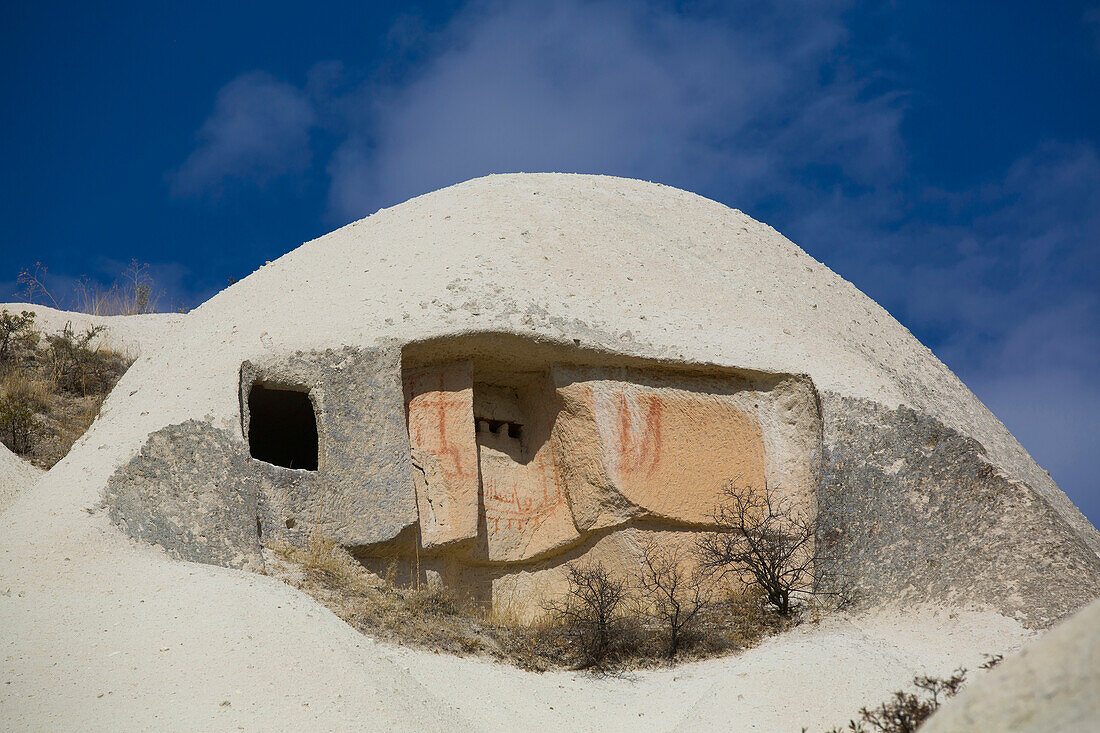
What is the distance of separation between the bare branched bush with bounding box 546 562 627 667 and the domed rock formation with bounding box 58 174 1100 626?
1.51ft

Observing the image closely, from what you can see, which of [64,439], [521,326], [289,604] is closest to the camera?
[289,604]

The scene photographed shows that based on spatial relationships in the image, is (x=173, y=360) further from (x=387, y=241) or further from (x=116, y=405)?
(x=387, y=241)

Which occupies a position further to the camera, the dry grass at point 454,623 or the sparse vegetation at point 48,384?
the sparse vegetation at point 48,384

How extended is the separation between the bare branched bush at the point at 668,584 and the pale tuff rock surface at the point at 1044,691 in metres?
4.87

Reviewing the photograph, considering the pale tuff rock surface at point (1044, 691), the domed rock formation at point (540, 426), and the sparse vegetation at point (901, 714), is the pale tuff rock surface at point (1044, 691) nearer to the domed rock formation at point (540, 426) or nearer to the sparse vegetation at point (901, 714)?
the sparse vegetation at point (901, 714)

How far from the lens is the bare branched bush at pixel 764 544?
7.39 m

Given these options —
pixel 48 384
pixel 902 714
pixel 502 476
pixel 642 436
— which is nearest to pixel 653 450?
pixel 642 436

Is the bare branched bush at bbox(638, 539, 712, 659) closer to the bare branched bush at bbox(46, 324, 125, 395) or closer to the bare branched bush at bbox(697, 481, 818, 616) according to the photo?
the bare branched bush at bbox(697, 481, 818, 616)

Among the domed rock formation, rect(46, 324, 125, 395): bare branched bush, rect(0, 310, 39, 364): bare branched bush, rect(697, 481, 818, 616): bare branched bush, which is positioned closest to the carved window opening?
the domed rock formation

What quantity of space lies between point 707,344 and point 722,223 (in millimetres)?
2653

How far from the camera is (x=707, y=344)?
8.43 metres

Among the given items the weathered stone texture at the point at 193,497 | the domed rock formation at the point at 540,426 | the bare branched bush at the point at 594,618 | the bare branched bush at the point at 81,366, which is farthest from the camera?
the bare branched bush at the point at 81,366

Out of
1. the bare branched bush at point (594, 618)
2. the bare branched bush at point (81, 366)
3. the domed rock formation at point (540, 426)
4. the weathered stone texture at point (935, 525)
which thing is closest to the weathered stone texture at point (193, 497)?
the domed rock formation at point (540, 426)

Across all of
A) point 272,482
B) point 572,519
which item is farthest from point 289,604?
point 572,519
